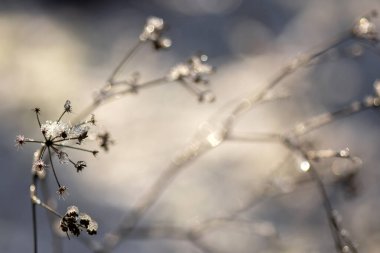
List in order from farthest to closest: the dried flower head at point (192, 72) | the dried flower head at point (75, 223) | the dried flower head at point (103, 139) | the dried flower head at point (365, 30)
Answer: the dried flower head at point (365, 30) → the dried flower head at point (192, 72) → the dried flower head at point (103, 139) → the dried flower head at point (75, 223)

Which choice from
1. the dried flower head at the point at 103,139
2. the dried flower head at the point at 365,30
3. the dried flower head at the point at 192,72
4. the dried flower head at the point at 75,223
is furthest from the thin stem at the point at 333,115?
the dried flower head at the point at 75,223

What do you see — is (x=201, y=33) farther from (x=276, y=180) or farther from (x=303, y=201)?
(x=276, y=180)

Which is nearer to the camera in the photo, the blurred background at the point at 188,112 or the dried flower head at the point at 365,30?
the dried flower head at the point at 365,30

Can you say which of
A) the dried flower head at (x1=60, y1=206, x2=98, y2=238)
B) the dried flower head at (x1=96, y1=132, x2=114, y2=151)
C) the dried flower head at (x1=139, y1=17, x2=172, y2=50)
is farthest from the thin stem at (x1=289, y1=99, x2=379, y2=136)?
the dried flower head at (x1=60, y1=206, x2=98, y2=238)

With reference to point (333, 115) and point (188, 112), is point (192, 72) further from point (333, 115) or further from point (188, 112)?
point (188, 112)

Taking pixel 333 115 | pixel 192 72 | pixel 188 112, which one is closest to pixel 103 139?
pixel 192 72

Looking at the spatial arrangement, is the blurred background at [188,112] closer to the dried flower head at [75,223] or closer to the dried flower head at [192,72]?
the dried flower head at [192,72]

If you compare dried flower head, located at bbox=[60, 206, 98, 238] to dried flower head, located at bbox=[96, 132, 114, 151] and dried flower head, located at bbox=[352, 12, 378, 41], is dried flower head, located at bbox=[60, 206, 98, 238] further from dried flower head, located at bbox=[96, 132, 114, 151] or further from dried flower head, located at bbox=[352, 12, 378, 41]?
dried flower head, located at bbox=[352, 12, 378, 41]

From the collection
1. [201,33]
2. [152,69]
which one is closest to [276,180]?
[152,69]
